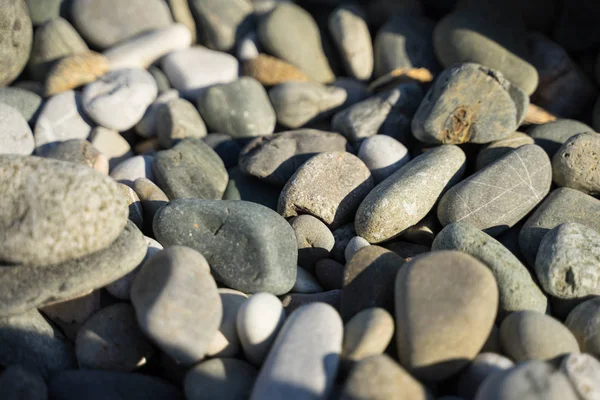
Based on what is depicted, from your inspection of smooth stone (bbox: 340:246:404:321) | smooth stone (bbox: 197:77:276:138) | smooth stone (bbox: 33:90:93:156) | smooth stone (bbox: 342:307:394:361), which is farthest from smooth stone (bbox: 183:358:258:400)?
smooth stone (bbox: 33:90:93:156)

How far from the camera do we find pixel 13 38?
376 centimetres

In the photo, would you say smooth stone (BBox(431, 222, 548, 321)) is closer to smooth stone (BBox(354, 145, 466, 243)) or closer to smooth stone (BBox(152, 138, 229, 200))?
smooth stone (BBox(354, 145, 466, 243))

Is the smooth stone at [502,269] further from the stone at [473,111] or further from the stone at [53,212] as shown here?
the stone at [53,212]

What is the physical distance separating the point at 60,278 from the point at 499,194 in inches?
87.1

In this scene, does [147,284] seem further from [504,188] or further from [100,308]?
[504,188]

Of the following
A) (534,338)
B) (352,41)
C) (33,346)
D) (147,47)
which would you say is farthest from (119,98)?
(534,338)

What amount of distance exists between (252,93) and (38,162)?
1835 millimetres

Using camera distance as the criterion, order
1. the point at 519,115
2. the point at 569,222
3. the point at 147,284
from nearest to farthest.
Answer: the point at 147,284
the point at 569,222
the point at 519,115

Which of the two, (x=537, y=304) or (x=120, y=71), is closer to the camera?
(x=537, y=304)

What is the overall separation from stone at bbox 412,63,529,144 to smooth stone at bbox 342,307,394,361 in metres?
1.52

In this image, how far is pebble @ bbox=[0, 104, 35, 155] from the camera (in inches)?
131

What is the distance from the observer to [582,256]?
2.48 m

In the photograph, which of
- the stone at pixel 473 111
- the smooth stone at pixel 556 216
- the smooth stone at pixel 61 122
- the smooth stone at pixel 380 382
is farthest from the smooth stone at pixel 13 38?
the smooth stone at pixel 556 216

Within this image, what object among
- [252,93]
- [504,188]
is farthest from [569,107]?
[252,93]
